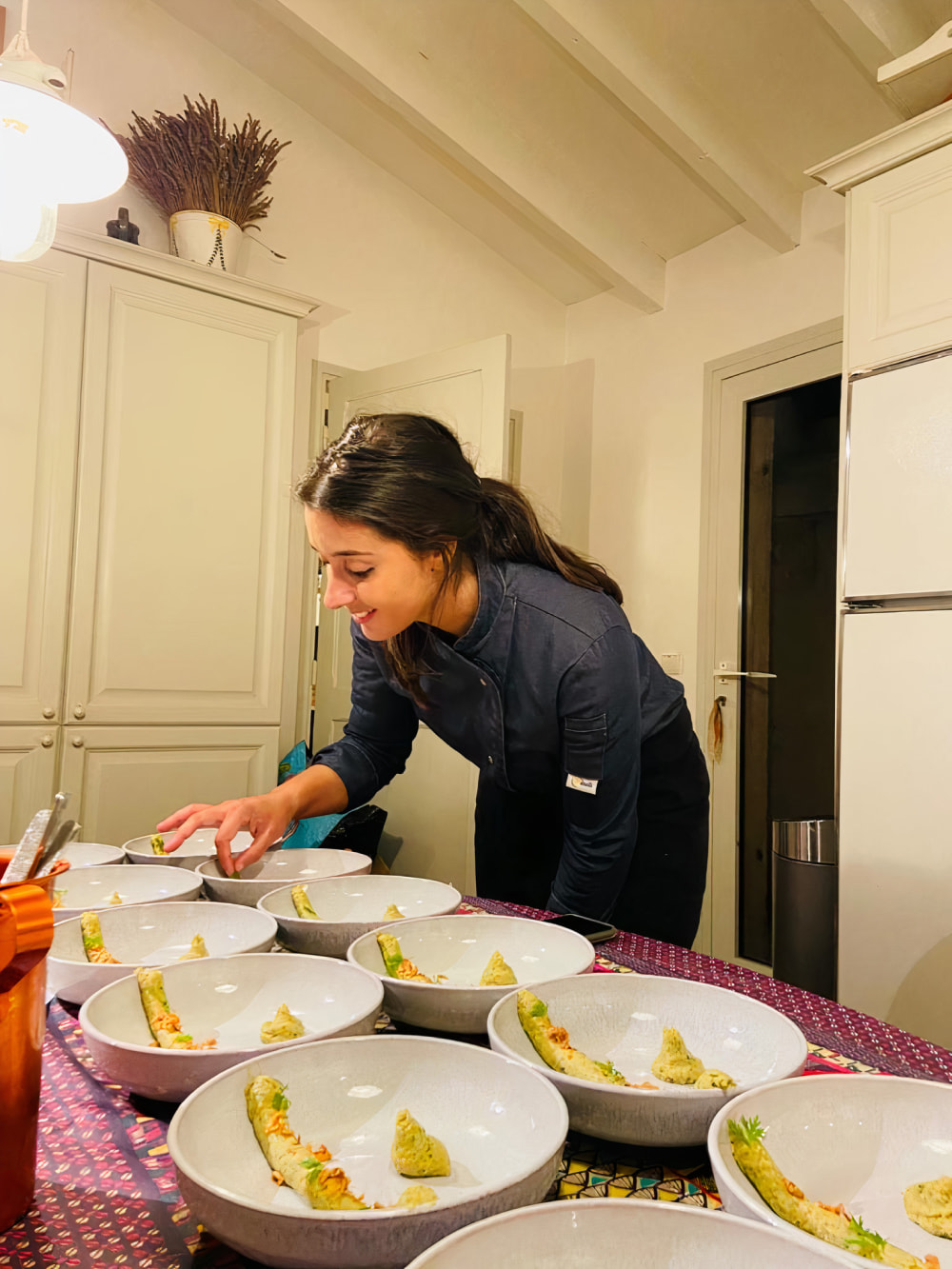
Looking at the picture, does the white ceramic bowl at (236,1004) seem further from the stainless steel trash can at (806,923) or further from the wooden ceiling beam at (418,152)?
the wooden ceiling beam at (418,152)

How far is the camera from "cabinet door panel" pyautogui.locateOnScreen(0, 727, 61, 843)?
2.46 meters

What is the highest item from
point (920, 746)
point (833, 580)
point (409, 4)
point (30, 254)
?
point (409, 4)

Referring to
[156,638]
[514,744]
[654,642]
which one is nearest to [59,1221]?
[514,744]

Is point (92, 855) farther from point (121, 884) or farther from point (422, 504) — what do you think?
point (422, 504)

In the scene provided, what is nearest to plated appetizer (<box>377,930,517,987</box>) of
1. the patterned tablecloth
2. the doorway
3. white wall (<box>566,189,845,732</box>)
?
the patterned tablecloth

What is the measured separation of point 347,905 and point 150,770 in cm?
182

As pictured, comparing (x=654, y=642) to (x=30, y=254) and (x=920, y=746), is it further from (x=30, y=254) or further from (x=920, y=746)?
(x=30, y=254)

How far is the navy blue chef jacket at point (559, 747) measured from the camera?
4.33 feet

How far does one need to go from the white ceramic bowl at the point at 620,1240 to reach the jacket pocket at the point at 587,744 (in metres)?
0.90

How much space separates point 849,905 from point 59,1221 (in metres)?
2.18

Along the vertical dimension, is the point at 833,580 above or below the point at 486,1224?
above

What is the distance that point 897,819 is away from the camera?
2.19 m

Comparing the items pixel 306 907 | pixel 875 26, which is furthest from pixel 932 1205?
pixel 875 26

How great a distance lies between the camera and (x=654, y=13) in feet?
8.74
